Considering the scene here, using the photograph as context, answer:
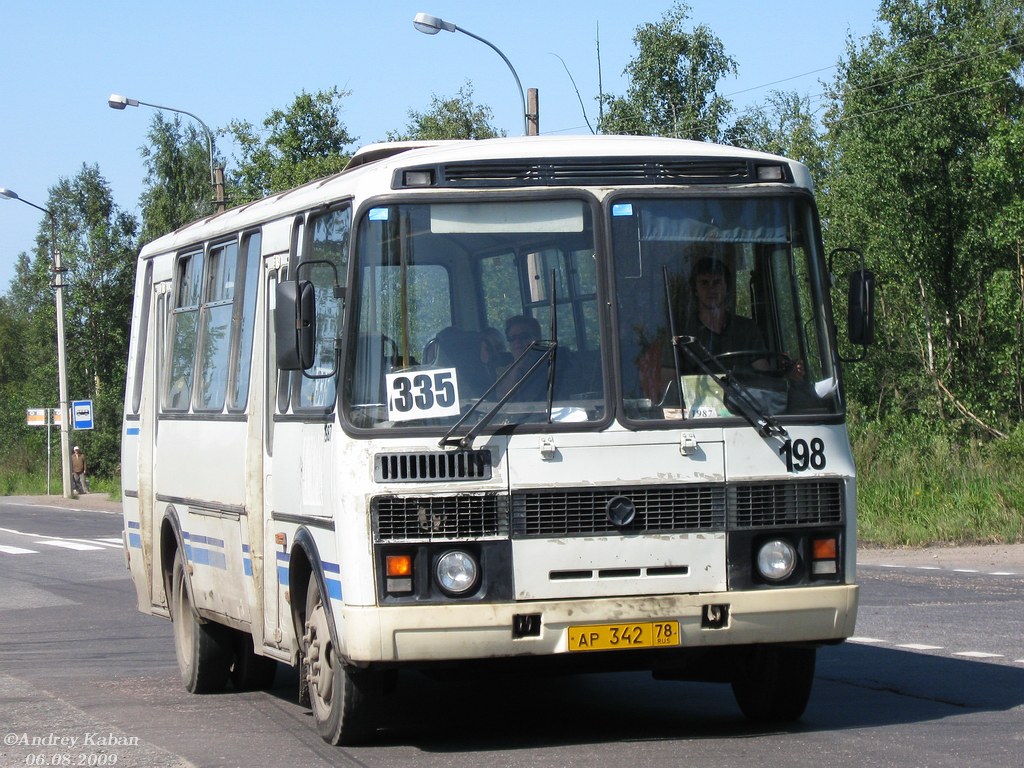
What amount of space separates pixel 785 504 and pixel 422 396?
1.79m

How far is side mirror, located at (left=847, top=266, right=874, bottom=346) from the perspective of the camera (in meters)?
8.53

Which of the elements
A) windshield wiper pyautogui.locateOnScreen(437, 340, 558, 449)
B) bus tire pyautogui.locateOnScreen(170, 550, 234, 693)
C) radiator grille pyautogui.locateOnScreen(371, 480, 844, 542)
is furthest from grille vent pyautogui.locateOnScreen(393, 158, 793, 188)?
bus tire pyautogui.locateOnScreen(170, 550, 234, 693)

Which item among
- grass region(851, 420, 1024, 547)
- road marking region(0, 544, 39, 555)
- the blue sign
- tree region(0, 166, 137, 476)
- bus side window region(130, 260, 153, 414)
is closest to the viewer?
bus side window region(130, 260, 153, 414)

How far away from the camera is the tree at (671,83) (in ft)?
A: 187

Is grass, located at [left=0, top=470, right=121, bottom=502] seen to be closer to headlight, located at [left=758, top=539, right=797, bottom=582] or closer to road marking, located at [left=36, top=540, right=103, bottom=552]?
road marking, located at [left=36, top=540, right=103, bottom=552]

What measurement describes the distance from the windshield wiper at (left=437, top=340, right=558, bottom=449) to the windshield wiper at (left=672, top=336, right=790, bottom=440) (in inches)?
23.7

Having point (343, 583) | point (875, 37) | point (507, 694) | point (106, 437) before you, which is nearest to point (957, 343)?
point (875, 37)

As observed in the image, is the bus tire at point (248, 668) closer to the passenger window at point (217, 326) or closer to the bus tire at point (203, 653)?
the bus tire at point (203, 653)

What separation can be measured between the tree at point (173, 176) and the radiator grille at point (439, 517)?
243 feet

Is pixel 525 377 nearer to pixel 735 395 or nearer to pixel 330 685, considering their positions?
pixel 735 395

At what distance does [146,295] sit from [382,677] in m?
5.79

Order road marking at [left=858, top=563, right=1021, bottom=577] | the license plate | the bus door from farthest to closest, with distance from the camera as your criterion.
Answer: road marking at [left=858, top=563, right=1021, bottom=577]
the bus door
the license plate

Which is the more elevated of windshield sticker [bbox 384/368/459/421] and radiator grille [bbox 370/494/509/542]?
windshield sticker [bbox 384/368/459/421]

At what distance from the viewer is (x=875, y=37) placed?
143ft
